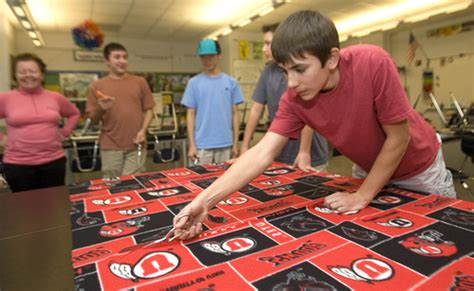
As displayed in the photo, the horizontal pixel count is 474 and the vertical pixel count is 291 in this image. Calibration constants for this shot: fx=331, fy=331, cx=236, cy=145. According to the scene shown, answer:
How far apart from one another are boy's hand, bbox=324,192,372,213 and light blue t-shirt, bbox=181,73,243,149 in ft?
5.15

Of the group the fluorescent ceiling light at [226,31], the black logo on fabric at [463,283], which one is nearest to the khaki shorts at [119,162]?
the black logo on fabric at [463,283]

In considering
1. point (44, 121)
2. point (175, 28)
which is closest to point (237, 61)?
point (175, 28)

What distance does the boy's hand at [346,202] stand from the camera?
0.94 meters

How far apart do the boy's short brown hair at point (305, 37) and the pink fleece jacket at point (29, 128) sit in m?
1.75

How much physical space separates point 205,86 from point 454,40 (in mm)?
5860

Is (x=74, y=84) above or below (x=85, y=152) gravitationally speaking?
above

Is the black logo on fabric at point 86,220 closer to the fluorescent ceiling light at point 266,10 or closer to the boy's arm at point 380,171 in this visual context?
the boy's arm at point 380,171

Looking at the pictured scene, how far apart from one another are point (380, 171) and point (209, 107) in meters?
1.64

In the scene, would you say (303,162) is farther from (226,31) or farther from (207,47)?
(226,31)

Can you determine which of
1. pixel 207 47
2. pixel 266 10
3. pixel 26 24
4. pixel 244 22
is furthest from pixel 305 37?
pixel 26 24

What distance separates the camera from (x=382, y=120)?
0.97 m

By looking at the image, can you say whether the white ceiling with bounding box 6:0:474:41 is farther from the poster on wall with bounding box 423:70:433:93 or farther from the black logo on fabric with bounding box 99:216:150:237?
the black logo on fabric with bounding box 99:216:150:237

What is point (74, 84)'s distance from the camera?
674 cm

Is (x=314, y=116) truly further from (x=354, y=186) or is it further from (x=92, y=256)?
(x=92, y=256)
